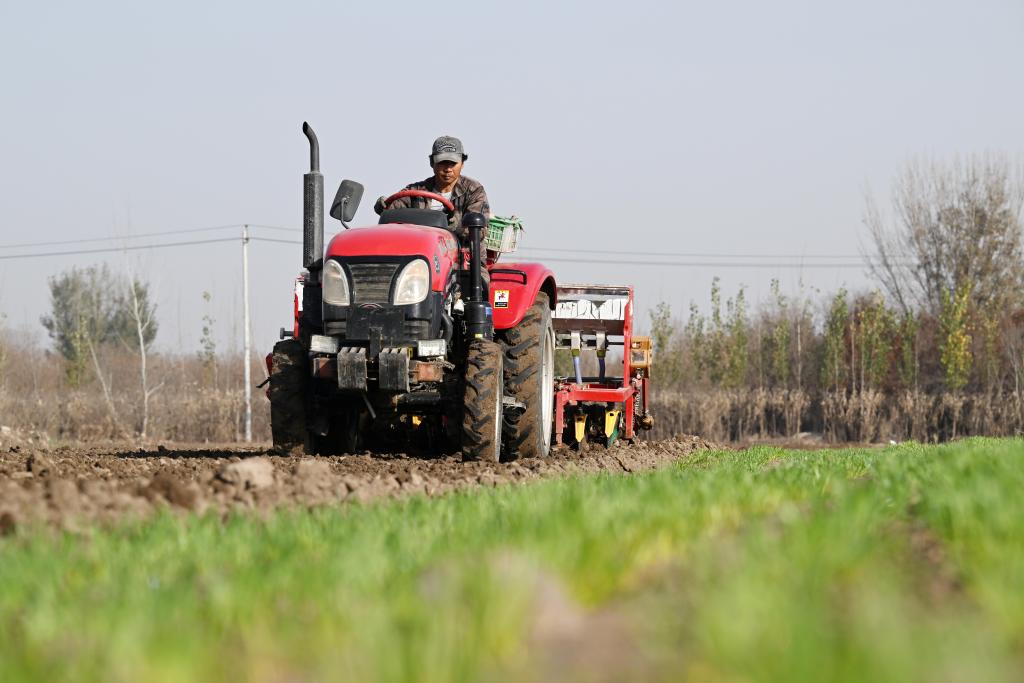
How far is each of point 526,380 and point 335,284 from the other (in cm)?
188

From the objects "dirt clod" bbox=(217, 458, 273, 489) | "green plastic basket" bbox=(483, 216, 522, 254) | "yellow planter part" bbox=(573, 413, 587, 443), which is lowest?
"yellow planter part" bbox=(573, 413, 587, 443)

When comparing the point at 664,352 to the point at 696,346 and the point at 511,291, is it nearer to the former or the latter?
the point at 696,346

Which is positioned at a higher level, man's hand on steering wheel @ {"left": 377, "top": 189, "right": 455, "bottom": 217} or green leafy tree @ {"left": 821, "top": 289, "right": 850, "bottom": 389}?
man's hand on steering wheel @ {"left": 377, "top": 189, "right": 455, "bottom": 217}

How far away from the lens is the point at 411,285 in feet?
28.2

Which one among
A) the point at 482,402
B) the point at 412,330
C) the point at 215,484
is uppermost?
the point at 412,330

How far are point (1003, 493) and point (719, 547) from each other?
1.55 metres

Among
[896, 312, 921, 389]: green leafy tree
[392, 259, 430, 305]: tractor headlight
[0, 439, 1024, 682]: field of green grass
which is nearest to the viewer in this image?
[0, 439, 1024, 682]: field of green grass

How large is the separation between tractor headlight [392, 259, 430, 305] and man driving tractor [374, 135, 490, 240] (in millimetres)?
1198

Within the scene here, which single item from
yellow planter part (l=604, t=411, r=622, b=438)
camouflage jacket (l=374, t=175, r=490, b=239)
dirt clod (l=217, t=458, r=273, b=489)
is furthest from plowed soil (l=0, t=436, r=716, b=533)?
yellow planter part (l=604, t=411, r=622, b=438)

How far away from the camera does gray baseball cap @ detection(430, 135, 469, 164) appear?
9.89 metres

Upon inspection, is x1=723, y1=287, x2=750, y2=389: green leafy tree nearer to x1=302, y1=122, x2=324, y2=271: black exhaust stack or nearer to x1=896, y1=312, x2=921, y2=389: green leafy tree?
x1=896, y1=312, x2=921, y2=389: green leafy tree

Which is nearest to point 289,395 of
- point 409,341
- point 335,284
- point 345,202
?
point 335,284

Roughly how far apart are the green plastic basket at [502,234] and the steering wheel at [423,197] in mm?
385

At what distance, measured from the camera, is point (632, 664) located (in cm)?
229
